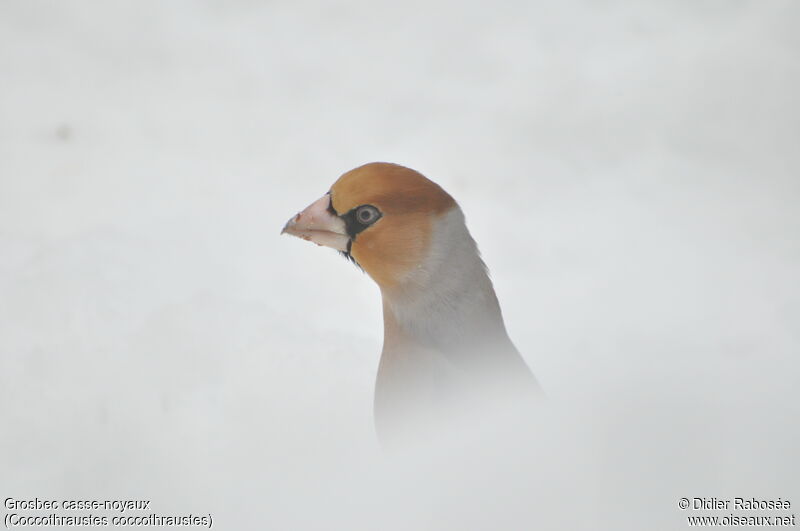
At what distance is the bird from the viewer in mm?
1709

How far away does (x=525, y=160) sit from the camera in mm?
2969

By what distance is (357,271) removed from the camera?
8.64ft

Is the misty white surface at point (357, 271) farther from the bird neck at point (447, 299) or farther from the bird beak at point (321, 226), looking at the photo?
the bird beak at point (321, 226)

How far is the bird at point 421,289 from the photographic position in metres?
1.71

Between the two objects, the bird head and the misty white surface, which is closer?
the misty white surface

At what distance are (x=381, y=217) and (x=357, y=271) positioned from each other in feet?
2.93

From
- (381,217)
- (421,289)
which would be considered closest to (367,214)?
(381,217)

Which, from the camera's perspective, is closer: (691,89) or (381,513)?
(381,513)

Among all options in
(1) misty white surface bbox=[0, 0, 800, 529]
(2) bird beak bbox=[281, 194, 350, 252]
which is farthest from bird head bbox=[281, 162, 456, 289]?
(1) misty white surface bbox=[0, 0, 800, 529]

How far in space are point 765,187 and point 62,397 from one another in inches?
87.9

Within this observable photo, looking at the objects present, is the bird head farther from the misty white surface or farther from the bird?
the misty white surface

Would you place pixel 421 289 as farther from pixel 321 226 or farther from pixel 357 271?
pixel 357 271

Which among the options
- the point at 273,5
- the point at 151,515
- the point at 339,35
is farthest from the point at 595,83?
the point at 151,515

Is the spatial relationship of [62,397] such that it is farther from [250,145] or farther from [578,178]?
[578,178]
